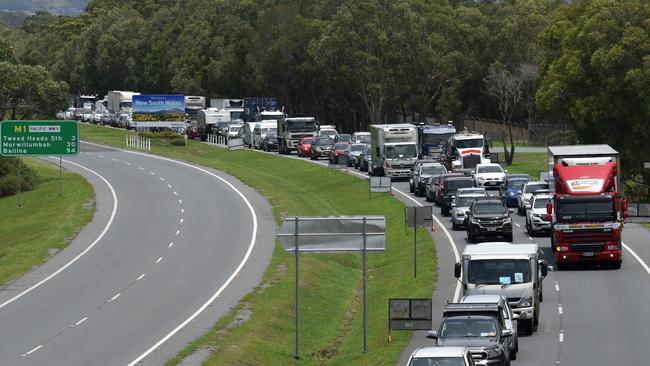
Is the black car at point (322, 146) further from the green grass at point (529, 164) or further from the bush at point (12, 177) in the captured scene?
the bush at point (12, 177)

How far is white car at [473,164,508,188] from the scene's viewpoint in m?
67.8

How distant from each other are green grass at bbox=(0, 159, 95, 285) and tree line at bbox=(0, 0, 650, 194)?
2690cm

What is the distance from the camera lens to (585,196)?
1684 inches

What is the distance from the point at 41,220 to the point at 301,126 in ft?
129

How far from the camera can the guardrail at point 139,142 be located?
381ft

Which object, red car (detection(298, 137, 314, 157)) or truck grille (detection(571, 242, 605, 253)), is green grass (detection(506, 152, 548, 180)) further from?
truck grille (detection(571, 242, 605, 253))

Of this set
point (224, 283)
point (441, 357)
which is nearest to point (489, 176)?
point (224, 283)

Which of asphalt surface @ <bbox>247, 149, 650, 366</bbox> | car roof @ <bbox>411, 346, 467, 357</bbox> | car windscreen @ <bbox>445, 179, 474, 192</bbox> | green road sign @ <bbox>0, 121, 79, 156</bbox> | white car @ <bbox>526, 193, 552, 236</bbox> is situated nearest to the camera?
Result: car roof @ <bbox>411, 346, 467, 357</bbox>

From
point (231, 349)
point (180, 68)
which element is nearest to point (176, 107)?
point (180, 68)

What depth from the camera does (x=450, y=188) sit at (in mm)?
61875

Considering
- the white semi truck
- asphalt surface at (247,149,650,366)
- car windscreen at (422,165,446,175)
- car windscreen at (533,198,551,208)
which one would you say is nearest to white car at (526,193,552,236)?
car windscreen at (533,198,551,208)

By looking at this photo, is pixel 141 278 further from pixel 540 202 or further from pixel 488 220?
pixel 540 202

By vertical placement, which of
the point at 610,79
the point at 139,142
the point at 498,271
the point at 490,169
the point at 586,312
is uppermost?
the point at 610,79

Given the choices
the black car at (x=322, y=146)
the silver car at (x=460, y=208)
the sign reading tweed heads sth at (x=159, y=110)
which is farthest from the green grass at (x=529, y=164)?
the sign reading tweed heads sth at (x=159, y=110)
